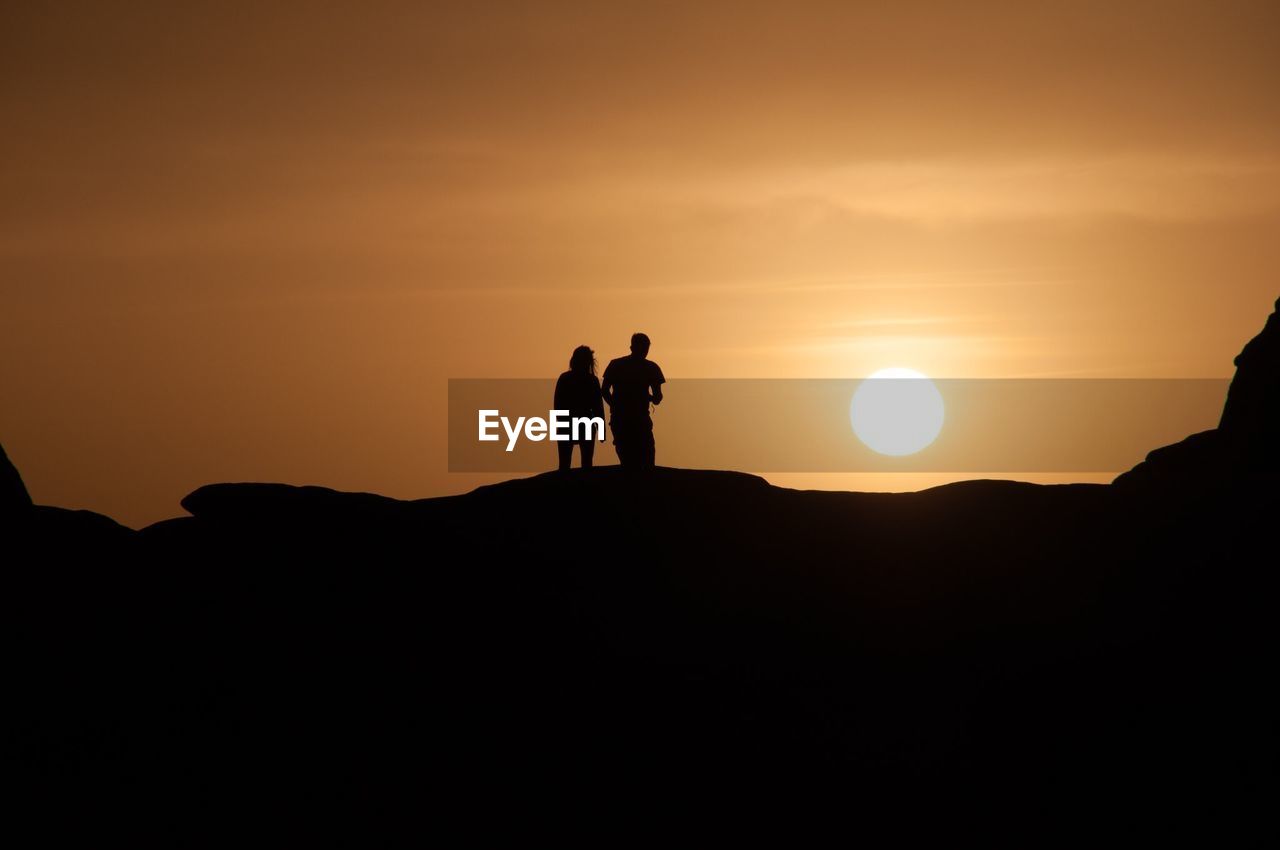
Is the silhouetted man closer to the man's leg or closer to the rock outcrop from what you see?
the man's leg

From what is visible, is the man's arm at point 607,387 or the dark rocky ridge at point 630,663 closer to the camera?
the dark rocky ridge at point 630,663

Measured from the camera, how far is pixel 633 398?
27094 millimetres

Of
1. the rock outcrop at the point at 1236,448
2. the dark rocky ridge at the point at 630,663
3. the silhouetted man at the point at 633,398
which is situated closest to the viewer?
the dark rocky ridge at the point at 630,663

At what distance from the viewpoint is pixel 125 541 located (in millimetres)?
23031

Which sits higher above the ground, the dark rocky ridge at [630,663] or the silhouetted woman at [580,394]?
the silhouetted woman at [580,394]

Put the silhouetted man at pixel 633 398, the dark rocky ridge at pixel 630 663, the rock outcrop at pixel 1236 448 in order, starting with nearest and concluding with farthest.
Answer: the dark rocky ridge at pixel 630 663
the rock outcrop at pixel 1236 448
the silhouetted man at pixel 633 398

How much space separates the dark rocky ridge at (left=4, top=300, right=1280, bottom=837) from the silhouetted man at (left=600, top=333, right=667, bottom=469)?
3455mm

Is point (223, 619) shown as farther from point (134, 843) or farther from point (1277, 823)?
point (1277, 823)

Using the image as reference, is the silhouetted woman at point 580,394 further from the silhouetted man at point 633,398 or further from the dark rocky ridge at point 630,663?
the dark rocky ridge at point 630,663

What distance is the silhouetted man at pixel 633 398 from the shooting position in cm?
2703

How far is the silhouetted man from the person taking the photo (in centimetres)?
2703

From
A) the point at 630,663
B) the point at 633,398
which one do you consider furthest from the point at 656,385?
the point at 630,663

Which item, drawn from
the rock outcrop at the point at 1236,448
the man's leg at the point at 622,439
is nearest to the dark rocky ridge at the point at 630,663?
the rock outcrop at the point at 1236,448

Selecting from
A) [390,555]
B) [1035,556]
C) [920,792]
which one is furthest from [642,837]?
[1035,556]
